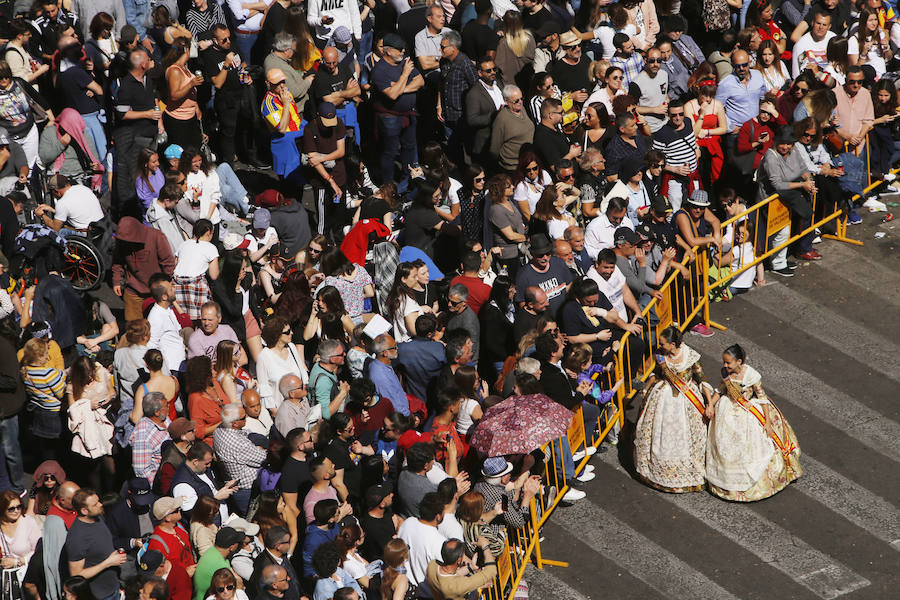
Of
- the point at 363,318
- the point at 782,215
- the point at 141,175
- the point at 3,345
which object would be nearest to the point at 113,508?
the point at 3,345

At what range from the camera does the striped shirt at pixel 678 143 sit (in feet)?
55.9

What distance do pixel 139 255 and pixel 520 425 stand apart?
190 inches

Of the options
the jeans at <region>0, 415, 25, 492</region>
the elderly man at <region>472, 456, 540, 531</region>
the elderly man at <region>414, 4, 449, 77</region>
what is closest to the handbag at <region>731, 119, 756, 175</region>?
the elderly man at <region>414, 4, 449, 77</region>

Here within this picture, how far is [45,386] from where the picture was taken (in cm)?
1348

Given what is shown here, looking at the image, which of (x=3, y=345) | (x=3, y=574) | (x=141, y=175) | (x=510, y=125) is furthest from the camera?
(x=510, y=125)

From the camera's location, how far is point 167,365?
13.9 m

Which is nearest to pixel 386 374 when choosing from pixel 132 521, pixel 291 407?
pixel 291 407

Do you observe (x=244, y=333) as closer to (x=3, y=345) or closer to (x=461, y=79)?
(x=3, y=345)

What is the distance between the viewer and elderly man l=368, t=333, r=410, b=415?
13617mm

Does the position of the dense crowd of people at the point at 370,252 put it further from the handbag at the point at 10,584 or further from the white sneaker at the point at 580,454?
the white sneaker at the point at 580,454

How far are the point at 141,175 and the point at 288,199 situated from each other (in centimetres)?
170

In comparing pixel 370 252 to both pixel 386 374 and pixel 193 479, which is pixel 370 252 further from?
pixel 193 479

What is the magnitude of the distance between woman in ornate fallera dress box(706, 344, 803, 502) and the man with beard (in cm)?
601

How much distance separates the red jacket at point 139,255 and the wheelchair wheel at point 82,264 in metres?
0.42
